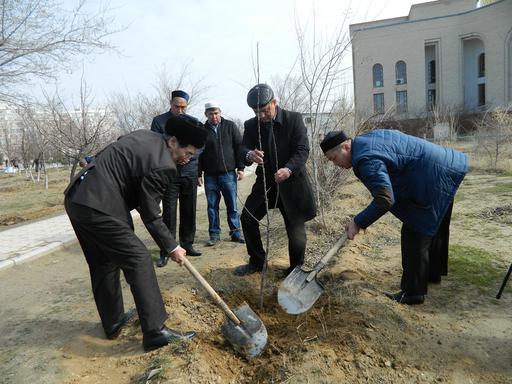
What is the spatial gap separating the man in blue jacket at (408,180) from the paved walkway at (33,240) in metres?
4.62

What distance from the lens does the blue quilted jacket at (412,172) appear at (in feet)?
9.23

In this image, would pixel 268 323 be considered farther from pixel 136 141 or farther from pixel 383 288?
pixel 136 141

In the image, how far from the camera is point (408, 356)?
8.34 ft

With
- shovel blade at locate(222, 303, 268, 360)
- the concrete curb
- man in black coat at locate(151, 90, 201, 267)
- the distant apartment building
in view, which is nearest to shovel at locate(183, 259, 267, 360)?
shovel blade at locate(222, 303, 268, 360)

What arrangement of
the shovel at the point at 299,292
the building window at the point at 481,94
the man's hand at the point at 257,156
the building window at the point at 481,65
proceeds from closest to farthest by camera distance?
the shovel at the point at 299,292
the man's hand at the point at 257,156
the building window at the point at 481,94
the building window at the point at 481,65

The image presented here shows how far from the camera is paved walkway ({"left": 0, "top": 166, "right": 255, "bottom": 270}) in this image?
5.49 meters

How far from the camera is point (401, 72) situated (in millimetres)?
44250

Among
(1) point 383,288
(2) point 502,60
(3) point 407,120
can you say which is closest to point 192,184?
(1) point 383,288

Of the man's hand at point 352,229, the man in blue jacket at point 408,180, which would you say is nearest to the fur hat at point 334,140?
the man in blue jacket at point 408,180

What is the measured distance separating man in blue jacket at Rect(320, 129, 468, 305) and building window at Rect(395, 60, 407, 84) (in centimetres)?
4500

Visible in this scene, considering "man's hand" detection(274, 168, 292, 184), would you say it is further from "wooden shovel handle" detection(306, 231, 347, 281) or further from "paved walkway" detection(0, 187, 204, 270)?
"paved walkway" detection(0, 187, 204, 270)

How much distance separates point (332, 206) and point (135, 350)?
4.82 metres

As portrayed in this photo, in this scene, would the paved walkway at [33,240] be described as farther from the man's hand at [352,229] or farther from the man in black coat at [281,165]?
the man's hand at [352,229]

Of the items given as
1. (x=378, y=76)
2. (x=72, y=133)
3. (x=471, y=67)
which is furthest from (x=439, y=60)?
(x=72, y=133)
